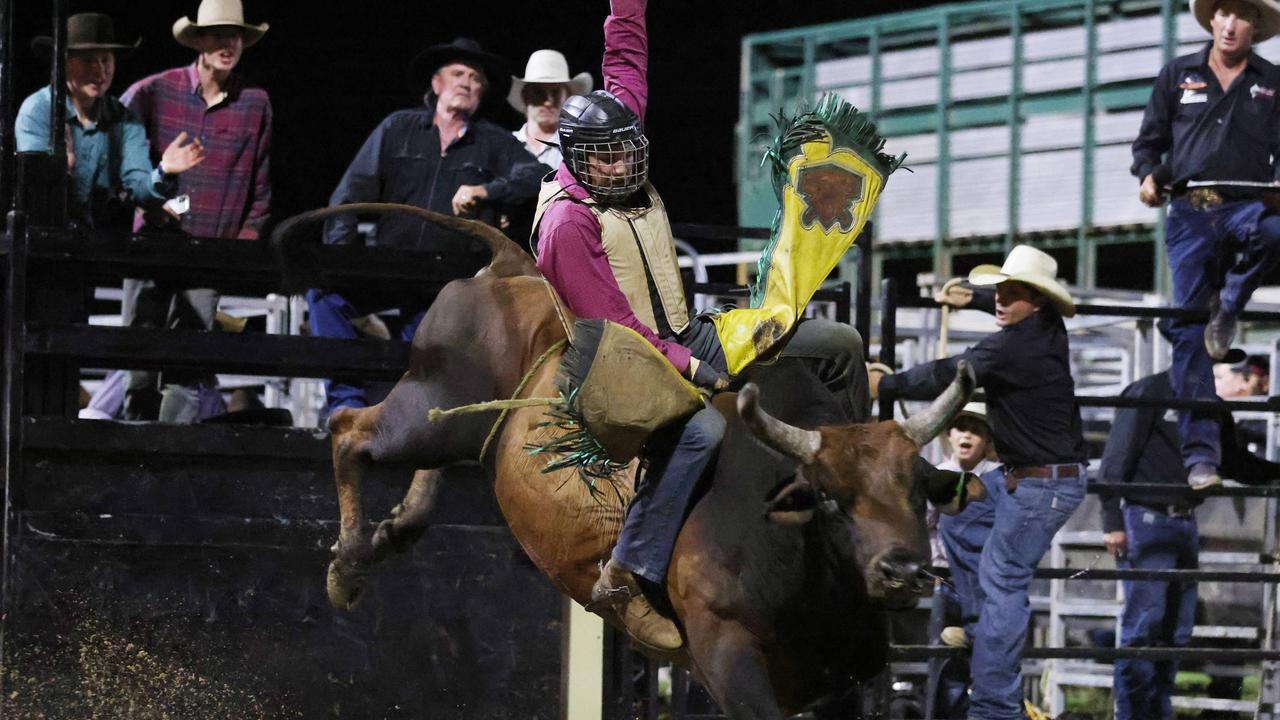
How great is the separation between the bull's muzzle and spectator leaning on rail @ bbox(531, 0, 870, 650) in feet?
2.42

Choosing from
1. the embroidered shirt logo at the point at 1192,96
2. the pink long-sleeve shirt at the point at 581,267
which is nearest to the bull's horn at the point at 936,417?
the pink long-sleeve shirt at the point at 581,267

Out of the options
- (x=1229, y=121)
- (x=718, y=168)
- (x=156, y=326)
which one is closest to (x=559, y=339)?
(x=156, y=326)

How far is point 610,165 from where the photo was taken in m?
5.14

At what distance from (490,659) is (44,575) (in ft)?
5.03

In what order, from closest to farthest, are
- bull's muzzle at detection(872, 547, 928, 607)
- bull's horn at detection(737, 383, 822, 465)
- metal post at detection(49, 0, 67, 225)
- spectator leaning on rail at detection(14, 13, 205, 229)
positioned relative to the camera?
bull's muzzle at detection(872, 547, 928, 607), bull's horn at detection(737, 383, 822, 465), metal post at detection(49, 0, 67, 225), spectator leaning on rail at detection(14, 13, 205, 229)

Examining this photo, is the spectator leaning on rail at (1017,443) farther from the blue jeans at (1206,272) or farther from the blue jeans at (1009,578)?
the blue jeans at (1206,272)

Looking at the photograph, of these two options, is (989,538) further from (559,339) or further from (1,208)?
(1,208)

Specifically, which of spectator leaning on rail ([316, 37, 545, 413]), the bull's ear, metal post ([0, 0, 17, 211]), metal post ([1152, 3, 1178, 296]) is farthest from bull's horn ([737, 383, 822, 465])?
metal post ([1152, 3, 1178, 296])

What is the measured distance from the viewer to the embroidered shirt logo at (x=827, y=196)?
5.34 m

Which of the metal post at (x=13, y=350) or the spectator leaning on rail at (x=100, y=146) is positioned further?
the spectator leaning on rail at (x=100, y=146)

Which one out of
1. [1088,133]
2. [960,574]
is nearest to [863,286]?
[960,574]

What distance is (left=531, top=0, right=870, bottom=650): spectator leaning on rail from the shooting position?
491 centimetres

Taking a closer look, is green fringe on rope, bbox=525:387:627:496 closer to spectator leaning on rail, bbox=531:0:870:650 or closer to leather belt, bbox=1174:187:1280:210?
spectator leaning on rail, bbox=531:0:870:650

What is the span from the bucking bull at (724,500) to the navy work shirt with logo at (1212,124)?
8.86ft
